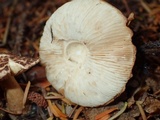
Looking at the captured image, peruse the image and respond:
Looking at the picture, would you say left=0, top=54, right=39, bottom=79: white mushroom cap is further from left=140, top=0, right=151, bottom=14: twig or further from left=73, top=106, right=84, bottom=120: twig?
left=140, top=0, right=151, bottom=14: twig

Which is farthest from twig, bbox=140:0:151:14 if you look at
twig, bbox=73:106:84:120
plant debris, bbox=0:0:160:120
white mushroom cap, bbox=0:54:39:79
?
white mushroom cap, bbox=0:54:39:79

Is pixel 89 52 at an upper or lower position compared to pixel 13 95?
upper

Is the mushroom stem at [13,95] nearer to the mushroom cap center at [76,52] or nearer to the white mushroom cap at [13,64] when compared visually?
the white mushroom cap at [13,64]

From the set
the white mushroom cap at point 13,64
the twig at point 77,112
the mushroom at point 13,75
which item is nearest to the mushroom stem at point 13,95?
the mushroom at point 13,75

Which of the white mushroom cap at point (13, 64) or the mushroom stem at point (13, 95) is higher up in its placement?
the white mushroom cap at point (13, 64)

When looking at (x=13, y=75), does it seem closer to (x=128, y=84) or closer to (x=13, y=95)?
(x=13, y=95)

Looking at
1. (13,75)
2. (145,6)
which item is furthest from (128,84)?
(145,6)
